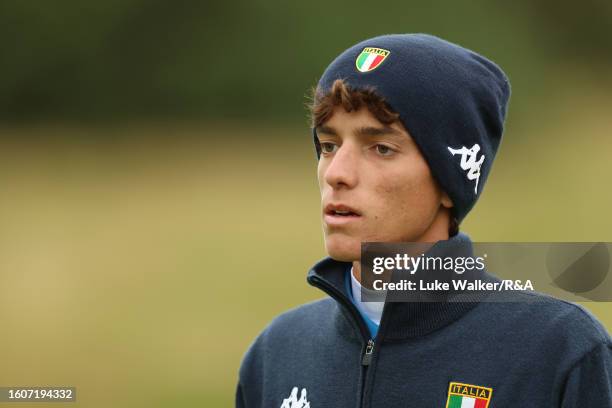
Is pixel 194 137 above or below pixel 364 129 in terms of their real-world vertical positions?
above

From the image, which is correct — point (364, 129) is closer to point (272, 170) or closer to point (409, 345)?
point (409, 345)

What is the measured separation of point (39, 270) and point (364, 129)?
39.5 ft

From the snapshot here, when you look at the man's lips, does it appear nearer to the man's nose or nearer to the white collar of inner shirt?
A: the man's nose

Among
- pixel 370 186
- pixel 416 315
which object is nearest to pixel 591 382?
pixel 416 315

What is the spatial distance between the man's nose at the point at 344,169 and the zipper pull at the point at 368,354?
39 cm

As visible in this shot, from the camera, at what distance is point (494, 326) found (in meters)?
2.97

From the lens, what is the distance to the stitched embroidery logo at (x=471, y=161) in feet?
10.4

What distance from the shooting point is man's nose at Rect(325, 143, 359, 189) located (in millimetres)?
3062

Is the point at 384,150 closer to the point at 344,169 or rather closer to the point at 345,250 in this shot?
the point at 344,169

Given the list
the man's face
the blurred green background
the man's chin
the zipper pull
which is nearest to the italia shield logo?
the man's face

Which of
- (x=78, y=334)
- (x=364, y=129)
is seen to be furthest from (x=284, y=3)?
(x=364, y=129)

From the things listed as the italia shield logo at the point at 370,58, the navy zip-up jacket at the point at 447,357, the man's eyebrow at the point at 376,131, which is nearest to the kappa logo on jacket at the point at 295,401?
the navy zip-up jacket at the point at 447,357

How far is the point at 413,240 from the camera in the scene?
317 cm

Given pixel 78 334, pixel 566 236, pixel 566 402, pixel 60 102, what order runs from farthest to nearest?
pixel 60 102 < pixel 566 236 < pixel 78 334 < pixel 566 402
